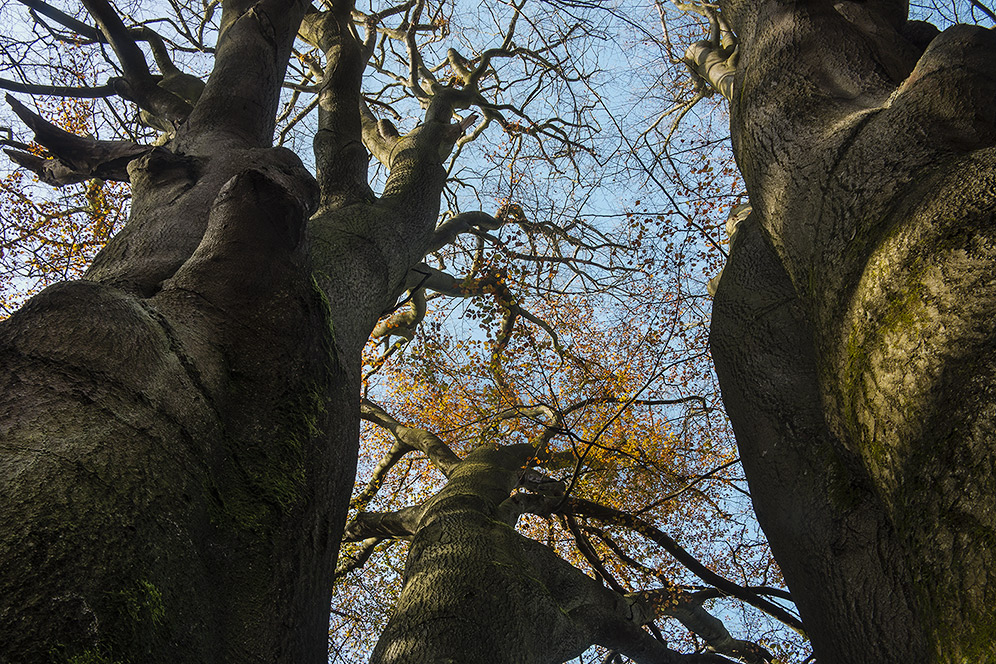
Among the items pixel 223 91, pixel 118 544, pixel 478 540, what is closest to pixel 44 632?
pixel 118 544


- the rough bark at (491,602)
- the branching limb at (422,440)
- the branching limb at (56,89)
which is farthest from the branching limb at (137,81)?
the rough bark at (491,602)

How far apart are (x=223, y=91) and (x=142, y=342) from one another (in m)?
2.46

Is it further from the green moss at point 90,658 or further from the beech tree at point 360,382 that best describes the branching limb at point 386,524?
the green moss at point 90,658

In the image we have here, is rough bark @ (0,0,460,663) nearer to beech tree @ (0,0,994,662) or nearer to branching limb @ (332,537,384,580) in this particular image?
beech tree @ (0,0,994,662)

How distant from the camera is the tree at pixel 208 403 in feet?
3.72

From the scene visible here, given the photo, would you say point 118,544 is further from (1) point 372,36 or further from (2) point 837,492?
(1) point 372,36

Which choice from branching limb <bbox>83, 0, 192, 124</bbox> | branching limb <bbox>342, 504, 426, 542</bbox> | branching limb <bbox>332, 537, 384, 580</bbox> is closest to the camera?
branching limb <bbox>83, 0, 192, 124</bbox>

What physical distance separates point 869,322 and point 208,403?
74.5 inches

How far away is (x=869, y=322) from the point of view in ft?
5.15

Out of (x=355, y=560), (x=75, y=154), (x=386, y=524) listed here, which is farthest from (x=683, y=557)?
(x=75, y=154)

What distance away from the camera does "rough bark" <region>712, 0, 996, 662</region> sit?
3.82ft

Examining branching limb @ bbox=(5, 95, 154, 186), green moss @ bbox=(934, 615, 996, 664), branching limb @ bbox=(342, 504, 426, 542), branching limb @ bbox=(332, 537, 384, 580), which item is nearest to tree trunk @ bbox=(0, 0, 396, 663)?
branching limb @ bbox=(5, 95, 154, 186)

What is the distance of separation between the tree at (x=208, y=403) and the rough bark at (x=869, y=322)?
155 centimetres

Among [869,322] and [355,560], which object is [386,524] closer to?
[355,560]
